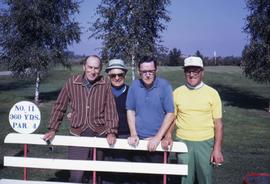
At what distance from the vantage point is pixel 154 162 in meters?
5.13

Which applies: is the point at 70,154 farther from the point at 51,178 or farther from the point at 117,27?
the point at 117,27

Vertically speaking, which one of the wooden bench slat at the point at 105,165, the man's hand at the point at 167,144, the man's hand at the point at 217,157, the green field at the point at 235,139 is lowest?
the green field at the point at 235,139

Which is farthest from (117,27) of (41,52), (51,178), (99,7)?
(51,178)

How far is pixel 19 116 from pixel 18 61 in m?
15.9

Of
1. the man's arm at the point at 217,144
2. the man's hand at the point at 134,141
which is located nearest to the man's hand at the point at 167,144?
the man's hand at the point at 134,141

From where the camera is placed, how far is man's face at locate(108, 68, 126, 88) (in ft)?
17.6

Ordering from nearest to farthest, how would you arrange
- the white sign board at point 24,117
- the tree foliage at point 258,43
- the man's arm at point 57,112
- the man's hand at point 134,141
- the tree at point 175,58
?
the man's hand at point 134,141
the man's arm at point 57,112
the white sign board at point 24,117
the tree foliage at point 258,43
the tree at point 175,58

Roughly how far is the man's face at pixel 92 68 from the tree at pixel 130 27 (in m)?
13.9

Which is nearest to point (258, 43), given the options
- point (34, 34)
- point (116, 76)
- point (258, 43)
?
point (258, 43)

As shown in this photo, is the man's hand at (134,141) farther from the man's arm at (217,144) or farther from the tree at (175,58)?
the tree at (175,58)

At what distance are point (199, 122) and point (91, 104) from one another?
51.4 inches

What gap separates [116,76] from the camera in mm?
5391

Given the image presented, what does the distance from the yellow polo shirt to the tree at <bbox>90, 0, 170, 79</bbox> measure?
46.3 ft

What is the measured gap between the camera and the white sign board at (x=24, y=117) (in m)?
5.38
